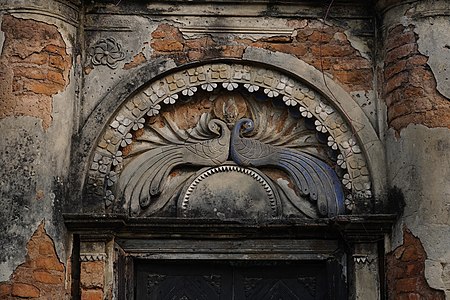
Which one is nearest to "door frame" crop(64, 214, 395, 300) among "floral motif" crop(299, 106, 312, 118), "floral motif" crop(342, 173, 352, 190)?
"floral motif" crop(342, 173, 352, 190)

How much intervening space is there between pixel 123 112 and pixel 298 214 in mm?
1539

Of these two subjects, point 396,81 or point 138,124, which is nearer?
point 396,81

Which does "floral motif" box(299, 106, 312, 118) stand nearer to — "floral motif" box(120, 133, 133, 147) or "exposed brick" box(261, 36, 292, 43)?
"exposed brick" box(261, 36, 292, 43)

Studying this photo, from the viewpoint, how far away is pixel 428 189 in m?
7.20

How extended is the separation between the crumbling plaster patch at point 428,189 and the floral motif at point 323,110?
1.93ft

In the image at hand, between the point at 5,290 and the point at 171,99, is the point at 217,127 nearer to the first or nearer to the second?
the point at 171,99

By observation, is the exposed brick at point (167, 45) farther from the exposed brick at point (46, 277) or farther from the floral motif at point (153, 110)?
the exposed brick at point (46, 277)

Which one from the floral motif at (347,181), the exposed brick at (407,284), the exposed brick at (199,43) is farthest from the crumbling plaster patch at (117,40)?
the exposed brick at (407,284)

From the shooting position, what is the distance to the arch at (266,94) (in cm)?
757

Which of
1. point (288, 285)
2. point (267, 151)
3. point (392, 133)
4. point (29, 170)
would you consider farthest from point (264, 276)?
point (29, 170)

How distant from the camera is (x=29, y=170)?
7219 millimetres

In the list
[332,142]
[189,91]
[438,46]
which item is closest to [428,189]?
[332,142]

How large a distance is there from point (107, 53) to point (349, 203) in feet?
7.13

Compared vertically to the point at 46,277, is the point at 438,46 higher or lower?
higher
